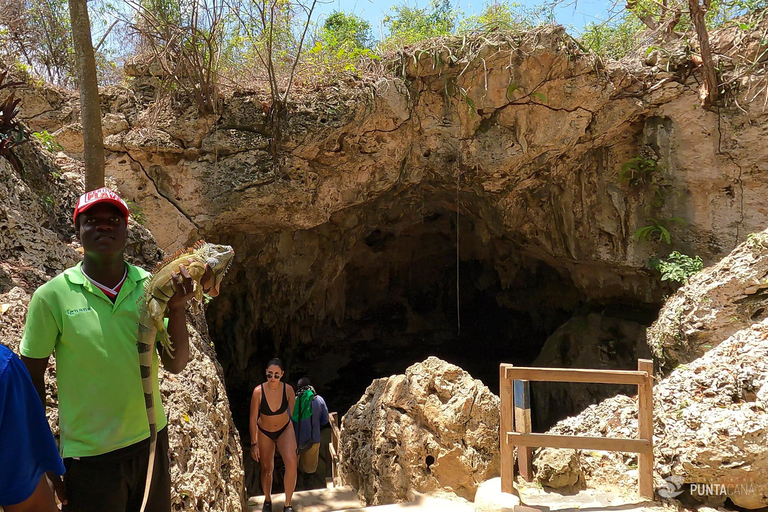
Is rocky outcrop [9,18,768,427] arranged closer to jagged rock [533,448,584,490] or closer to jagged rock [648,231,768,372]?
jagged rock [648,231,768,372]

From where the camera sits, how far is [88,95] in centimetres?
410

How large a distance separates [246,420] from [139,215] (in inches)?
201

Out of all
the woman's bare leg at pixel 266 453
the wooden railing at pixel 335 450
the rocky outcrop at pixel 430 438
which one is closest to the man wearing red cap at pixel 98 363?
the woman's bare leg at pixel 266 453

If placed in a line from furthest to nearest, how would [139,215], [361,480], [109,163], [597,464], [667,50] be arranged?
[667,50] → [109,163] → [139,215] → [361,480] → [597,464]

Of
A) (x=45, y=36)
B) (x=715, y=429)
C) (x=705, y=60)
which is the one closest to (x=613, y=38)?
(x=705, y=60)

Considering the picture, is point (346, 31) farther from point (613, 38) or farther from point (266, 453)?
point (266, 453)

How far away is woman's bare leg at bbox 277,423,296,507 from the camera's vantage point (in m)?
4.18

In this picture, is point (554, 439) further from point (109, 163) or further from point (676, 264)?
point (109, 163)

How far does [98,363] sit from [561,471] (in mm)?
3219

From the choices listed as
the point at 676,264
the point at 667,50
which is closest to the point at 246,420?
the point at 676,264

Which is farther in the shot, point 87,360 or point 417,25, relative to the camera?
point 417,25

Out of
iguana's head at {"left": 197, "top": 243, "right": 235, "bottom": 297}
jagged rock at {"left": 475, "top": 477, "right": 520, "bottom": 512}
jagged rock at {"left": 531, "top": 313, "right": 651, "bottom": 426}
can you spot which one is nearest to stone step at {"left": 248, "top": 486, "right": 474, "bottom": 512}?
jagged rock at {"left": 475, "top": 477, "right": 520, "bottom": 512}

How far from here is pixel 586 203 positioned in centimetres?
781

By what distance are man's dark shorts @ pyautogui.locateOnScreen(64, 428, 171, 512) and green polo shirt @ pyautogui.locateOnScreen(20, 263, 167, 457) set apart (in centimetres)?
4
